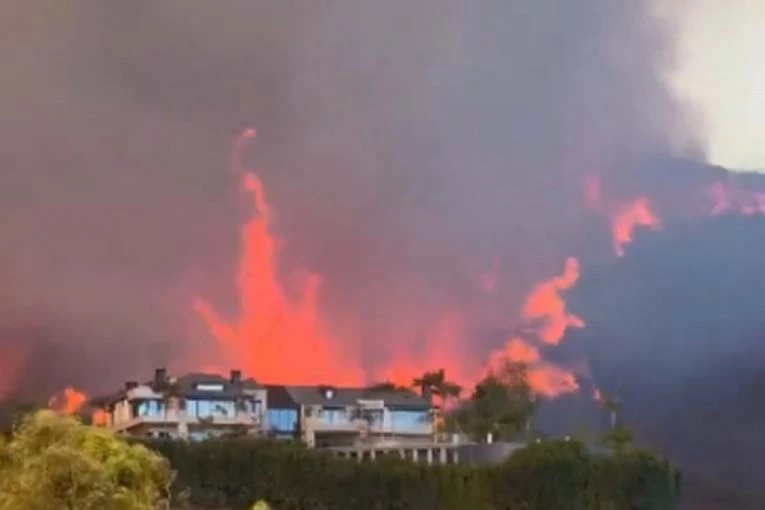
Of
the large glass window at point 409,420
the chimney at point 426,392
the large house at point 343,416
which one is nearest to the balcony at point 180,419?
the large house at point 343,416

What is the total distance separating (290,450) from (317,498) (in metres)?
1.28

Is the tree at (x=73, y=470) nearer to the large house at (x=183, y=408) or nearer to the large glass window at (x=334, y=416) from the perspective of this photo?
the large house at (x=183, y=408)

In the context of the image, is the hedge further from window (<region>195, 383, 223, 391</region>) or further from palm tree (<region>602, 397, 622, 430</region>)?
palm tree (<region>602, 397, 622, 430</region>)

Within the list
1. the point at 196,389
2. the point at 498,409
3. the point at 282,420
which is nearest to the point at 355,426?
the point at 282,420

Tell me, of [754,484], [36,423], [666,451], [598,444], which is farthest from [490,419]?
[36,423]

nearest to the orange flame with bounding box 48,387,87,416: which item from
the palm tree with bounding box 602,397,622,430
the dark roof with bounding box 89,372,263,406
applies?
the dark roof with bounding box 89,372,263,406

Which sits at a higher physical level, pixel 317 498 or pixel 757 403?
pixel 757 403

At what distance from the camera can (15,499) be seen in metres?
8.12

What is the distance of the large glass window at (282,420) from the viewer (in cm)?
3456

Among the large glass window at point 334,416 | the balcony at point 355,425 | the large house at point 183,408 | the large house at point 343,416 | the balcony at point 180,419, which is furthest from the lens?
the large glass window at point 334,416

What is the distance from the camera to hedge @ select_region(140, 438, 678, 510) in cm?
2698

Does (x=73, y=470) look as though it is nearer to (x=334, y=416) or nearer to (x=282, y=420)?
(x=282, y=420)

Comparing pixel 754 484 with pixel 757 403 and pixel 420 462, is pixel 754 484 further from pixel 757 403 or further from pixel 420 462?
pixel 420 462

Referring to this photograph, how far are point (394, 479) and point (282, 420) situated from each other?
24.6 feet
